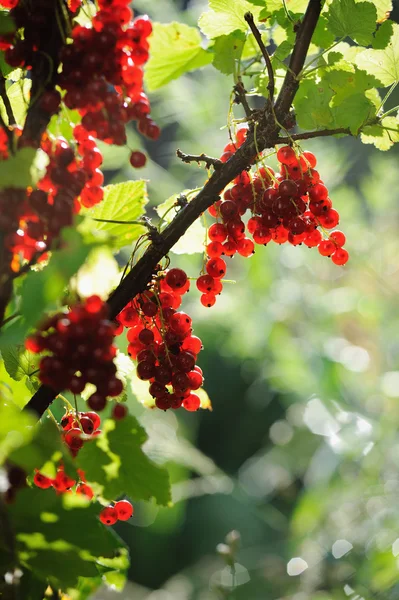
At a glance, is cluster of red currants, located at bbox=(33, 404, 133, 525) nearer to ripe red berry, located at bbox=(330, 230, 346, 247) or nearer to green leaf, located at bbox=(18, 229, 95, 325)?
green leaf, located at bbox=(18, 229, 95, 325)

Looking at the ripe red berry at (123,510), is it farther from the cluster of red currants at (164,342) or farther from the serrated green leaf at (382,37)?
the serrated green leaf at (382,37)

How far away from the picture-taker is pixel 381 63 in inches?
20.2

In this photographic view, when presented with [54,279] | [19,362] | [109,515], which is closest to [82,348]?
[54,279]

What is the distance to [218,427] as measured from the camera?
13.6ft

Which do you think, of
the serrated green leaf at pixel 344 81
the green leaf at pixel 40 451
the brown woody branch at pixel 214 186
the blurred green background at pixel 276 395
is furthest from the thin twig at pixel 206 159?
the blurred green background at pixel 276 395

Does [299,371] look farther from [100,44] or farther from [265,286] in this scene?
[100,44]

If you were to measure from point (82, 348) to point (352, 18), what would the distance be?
0.32m

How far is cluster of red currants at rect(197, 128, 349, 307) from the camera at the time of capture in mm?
497

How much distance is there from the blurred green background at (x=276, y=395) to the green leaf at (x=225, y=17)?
5.18ft

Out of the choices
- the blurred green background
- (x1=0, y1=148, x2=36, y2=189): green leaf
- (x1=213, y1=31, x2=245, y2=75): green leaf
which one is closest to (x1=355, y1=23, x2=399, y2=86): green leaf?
(x1=213, y1=31, x2=245, y2=75): green leaf

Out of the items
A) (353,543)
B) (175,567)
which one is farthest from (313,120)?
(175,567)

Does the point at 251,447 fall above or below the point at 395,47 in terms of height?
below

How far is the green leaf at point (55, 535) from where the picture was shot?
0.33m

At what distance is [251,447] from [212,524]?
668 millimetres
